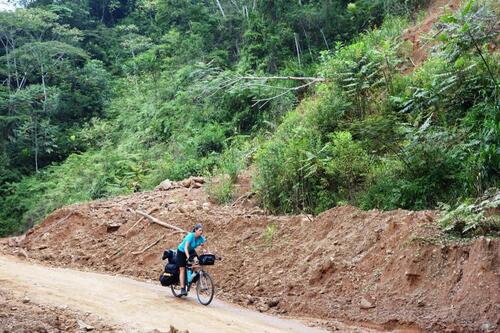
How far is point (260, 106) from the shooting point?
2142 centimetres

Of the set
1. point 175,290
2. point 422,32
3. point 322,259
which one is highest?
point 422,32

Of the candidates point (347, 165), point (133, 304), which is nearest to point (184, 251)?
point (133, 304)

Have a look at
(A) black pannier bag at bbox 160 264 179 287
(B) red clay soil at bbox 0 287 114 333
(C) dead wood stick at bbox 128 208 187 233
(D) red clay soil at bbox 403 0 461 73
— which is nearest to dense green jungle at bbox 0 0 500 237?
(D) red clay soil at bbox 403 0 461 73

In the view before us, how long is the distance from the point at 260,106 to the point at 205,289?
40.4 feet

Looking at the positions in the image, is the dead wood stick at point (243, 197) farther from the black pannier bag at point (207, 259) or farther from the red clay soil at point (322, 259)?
the black pannier bag at point (207, 259)

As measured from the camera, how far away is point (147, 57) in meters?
33.6

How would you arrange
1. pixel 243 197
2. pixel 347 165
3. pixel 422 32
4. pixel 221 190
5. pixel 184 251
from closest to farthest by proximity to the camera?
pixel 184 251
pixel 347 165
pixel 243 197
pixel 221 190
pixel 422 32

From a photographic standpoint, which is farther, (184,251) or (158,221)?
(158,221)

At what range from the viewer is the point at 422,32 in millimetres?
18375

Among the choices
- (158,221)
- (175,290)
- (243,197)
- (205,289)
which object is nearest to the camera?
(205,289)

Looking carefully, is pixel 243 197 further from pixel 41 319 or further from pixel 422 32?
pixel 41 319

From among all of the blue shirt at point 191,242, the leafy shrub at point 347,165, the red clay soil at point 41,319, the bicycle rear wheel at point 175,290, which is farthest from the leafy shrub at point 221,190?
the red clay soil at point 41,319

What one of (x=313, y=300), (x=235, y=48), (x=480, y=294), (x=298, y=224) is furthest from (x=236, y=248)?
(x=235, y=48)

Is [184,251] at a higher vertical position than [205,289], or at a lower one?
higher
